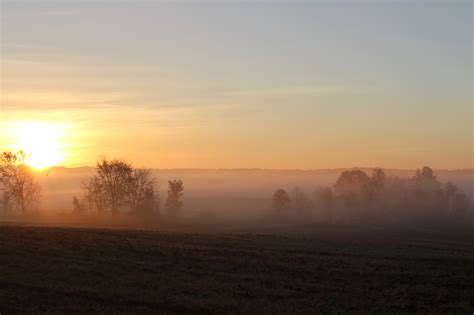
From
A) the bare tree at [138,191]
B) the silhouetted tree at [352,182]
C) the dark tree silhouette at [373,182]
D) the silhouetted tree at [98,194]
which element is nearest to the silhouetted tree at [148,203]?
the bare tree at [138,191]

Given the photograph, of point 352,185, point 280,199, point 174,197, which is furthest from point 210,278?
point 352,185

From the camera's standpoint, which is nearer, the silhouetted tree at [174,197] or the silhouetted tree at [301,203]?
the silhouetted tree at [174,197]

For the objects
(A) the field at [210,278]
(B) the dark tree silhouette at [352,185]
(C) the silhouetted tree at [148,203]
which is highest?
(B) the dark tree silhouette at [352,185]

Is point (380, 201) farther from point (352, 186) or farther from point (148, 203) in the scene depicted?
point (148, 203)

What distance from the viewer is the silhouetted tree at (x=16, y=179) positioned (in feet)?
286

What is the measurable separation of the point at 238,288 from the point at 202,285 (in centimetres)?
184

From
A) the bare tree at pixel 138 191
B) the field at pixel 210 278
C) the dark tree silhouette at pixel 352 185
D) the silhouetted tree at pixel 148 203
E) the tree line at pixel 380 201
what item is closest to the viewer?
the field at pixel 210 278

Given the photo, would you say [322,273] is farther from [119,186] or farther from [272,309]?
[119,186]

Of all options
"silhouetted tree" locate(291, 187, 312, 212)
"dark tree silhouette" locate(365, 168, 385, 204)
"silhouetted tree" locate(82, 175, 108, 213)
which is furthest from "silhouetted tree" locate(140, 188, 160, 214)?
"dark tree silhouette" locate(365, 168, 385, 204)

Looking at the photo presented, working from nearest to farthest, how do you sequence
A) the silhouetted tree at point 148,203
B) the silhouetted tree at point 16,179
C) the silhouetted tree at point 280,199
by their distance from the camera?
the silhouetted tree at point 16,179 → the silhouetted tree at point 148,203 → the silhouetted tree at point 280,199

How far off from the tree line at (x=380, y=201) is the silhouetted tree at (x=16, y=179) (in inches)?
2830

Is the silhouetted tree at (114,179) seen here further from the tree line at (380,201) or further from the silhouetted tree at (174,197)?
the tree line at (380,201)

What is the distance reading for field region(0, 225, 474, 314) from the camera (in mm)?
22594

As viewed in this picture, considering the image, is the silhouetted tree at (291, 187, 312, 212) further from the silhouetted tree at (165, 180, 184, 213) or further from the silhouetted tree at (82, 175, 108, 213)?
the silhouetted tree at (82, 175, 108, 213)
